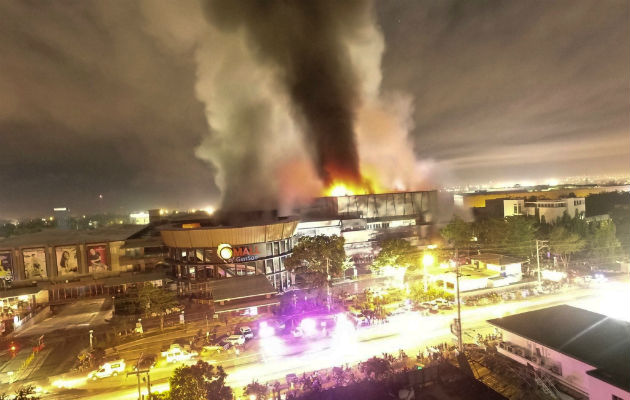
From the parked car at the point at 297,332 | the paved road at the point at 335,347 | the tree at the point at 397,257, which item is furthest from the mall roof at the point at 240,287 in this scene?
the tree at the point at 397,257

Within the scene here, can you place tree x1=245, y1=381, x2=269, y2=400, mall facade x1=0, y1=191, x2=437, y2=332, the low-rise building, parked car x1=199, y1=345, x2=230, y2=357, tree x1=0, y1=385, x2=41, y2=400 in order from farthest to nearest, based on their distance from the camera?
mall facade x1=0, y1=191, x2=437, y2=332
the low-rise building
parked car x1=199, y1=345, x2=230, y2=357
tree x1=245, y1=381, x2=269, y2=400
tree x1=0, y1=385, x2=41, y2=400

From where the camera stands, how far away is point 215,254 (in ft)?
105

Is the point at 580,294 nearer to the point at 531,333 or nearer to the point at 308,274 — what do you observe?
the point at 531,333

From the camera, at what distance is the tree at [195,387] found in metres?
12.8

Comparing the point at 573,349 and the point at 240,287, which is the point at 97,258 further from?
the point at 573,349

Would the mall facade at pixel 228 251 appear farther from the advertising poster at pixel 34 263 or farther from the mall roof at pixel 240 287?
the advertising poster at pixel 34 263

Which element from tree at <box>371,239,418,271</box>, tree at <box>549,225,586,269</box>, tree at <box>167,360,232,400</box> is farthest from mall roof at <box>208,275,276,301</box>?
tree at <box>549,225,586,269</box>

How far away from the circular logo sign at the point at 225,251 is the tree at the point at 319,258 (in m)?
5.50

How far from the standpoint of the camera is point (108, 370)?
18906mm

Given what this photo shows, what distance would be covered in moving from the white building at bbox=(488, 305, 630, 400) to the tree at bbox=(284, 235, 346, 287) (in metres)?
13.9

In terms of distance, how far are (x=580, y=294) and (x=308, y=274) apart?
897 inches

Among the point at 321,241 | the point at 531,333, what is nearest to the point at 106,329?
the point at 321,241

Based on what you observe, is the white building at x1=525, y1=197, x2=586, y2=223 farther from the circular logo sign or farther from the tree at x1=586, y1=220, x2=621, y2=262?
the circular logo sign

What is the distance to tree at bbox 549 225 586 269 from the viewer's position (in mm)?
35500
